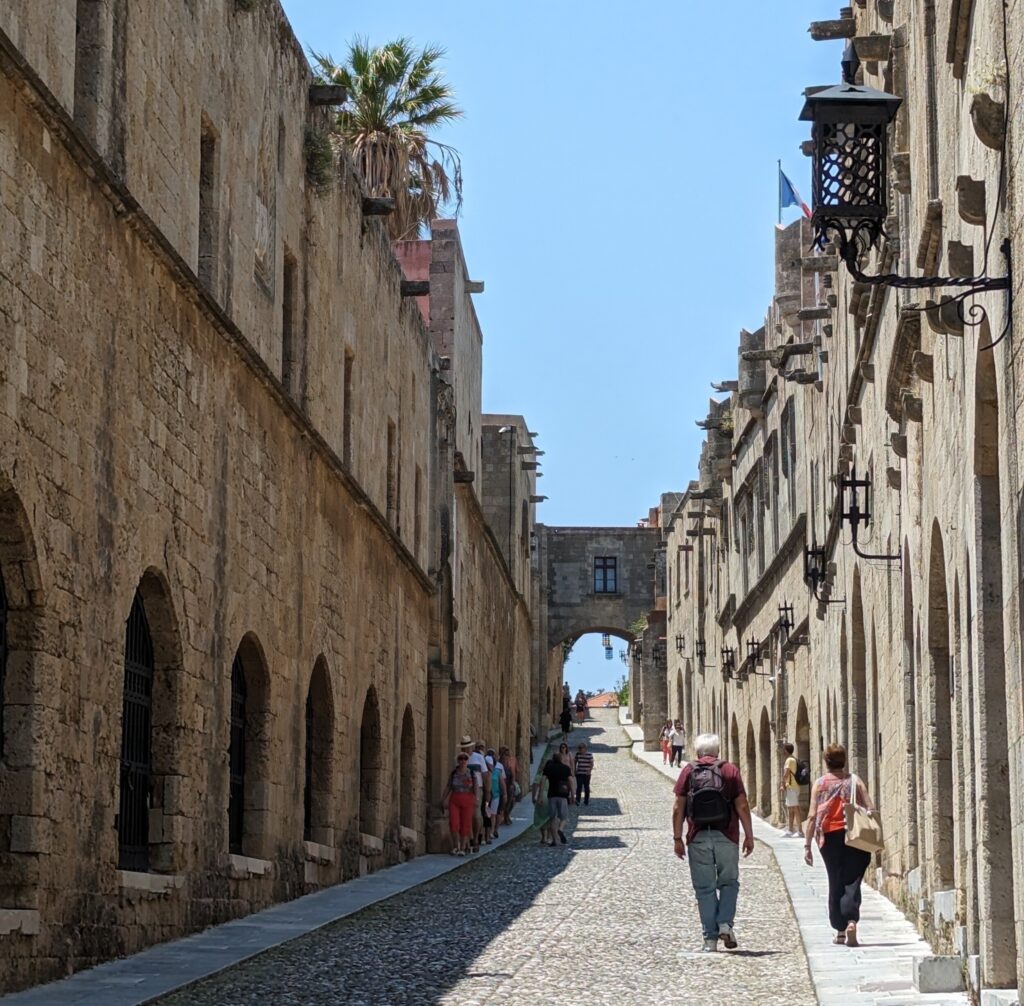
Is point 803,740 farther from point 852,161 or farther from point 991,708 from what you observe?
point 852,161

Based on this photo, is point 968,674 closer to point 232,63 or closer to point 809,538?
point 232,63

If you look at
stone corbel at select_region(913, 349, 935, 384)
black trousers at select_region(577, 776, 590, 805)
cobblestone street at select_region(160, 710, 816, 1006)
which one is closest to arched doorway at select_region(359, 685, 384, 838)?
cobblestone street at select_region(160, 710, 816, 1006)

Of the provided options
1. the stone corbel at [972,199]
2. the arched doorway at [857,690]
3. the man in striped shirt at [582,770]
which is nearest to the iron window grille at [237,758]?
the arched doorway at [857,690]

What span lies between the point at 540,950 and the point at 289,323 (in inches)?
307

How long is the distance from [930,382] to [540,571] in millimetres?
56924

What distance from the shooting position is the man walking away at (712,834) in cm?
1271

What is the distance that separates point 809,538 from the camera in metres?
27.9

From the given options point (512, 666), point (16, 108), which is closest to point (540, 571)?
point (512, 666)

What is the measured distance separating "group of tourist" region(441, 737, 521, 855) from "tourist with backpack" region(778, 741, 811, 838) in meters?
4.14

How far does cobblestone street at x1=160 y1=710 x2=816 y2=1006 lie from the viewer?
417 inches

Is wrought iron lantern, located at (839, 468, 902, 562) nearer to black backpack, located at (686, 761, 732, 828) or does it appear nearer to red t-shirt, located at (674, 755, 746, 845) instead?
red t-shirt, located at (674, 755, 746, 845)

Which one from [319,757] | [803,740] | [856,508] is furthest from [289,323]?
[803,740]

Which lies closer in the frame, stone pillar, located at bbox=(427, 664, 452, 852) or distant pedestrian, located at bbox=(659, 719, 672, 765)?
stone pillar, located at bbox=(427, 664, 452, 852)

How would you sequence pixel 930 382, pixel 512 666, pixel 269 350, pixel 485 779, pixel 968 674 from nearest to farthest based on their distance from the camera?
pixel 968 674, pixel 930 382, pixel 269 350, pixel 485 779, pixel 512 666
